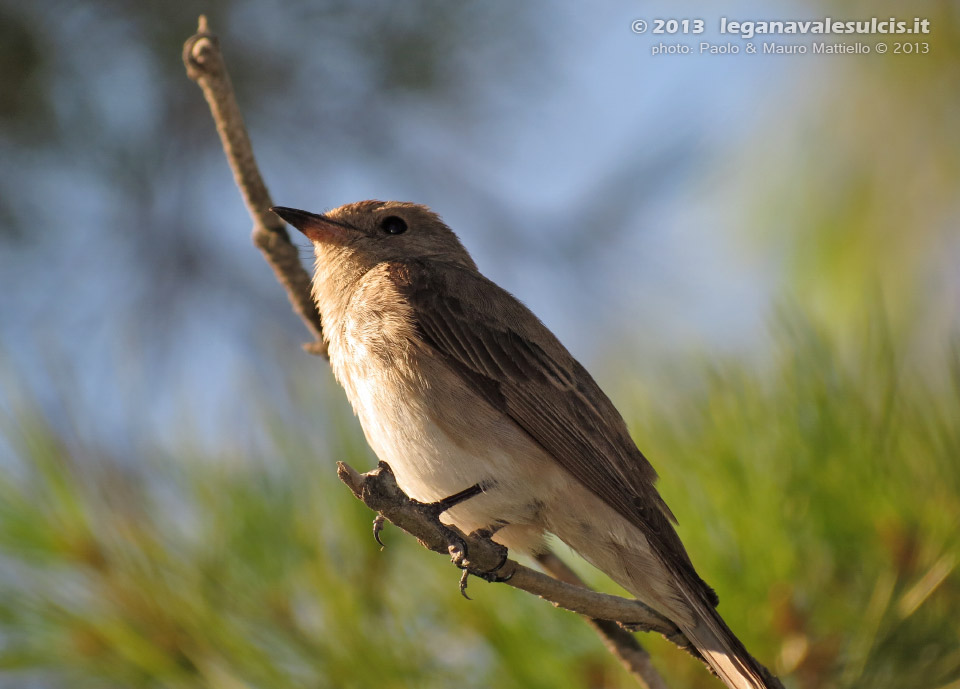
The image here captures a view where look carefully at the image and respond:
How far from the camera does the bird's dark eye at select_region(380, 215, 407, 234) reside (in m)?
4.36

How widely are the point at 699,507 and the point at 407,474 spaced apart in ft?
3.20

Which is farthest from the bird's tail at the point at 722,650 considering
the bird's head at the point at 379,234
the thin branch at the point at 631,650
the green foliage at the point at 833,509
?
the bird's head at the point at 379,234

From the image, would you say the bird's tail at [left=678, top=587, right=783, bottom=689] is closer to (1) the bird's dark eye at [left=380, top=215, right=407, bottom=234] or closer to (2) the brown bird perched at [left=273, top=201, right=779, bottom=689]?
(2) the brown bird perched at [left=273, top=201, right=779, bottom=689]

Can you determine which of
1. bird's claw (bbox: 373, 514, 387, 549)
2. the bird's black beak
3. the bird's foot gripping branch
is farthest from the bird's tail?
the bird's black beak

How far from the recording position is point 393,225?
440 centimetres

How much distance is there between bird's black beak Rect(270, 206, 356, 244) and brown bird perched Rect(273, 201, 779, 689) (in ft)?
0.27

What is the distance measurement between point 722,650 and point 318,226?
2443 mm

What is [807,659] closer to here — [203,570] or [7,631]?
[203,570]

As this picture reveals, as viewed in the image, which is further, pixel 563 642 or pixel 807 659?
pixel 563 642

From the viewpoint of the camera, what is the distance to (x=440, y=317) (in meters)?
3.64

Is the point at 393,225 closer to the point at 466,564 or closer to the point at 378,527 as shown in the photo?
the point at 378,527

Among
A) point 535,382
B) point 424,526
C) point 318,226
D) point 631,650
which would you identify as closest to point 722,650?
point 631,650

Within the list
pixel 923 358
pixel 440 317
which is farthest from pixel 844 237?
pixel 440 317

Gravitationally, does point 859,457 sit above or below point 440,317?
below
